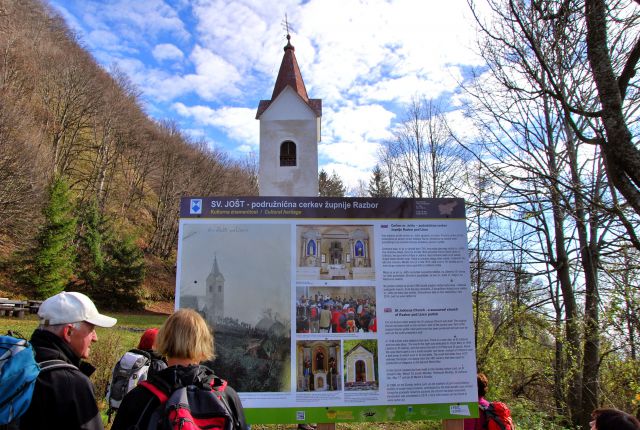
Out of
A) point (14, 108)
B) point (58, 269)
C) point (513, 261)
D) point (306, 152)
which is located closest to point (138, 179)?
point (14, 108)

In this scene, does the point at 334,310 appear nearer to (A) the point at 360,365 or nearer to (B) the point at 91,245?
(A) the point at 360,365

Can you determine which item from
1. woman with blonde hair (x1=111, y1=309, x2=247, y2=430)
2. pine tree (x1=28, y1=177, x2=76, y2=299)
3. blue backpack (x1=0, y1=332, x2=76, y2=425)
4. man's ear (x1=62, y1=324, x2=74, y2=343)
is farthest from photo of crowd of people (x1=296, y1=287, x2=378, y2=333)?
pine tree (x1=28, y1=177, x2=76, y2=299)

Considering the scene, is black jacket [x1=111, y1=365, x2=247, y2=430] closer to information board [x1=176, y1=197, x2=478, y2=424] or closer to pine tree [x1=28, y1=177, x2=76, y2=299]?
information board [x1=176, y1=197, x2=478, y2=424]

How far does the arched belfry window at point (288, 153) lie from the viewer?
18.5 meters

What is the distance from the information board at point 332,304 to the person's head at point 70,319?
155 cm

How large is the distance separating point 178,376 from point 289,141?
56.6 ft

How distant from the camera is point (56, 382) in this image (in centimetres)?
212

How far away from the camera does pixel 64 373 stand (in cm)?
214

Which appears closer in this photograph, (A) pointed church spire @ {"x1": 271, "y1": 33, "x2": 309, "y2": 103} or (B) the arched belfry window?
(B) the arched belfry window

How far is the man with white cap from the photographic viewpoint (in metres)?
2.08

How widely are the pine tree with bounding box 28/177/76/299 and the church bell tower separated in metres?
11.8

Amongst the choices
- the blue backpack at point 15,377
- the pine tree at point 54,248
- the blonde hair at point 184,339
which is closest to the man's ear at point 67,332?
the blue backpack at point 15,377

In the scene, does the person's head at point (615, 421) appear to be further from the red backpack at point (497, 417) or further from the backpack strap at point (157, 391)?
the backpack strap at point (157, 391)

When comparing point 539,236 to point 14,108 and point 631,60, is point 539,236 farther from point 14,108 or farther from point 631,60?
point 14,108
